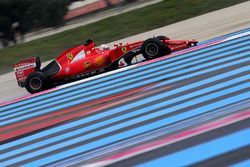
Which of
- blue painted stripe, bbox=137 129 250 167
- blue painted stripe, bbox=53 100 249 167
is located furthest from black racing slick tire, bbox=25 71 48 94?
blue painted stripe, bbox=137 129 250 167

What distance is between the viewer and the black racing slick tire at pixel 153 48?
10.5 m

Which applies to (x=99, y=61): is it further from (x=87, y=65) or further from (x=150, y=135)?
(x=150, y=135)

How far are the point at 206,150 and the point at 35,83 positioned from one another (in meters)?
6.86

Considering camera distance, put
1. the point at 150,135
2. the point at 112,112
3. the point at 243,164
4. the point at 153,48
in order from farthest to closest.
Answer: the point at 153,48
the point at 112,112
the point at 150,135
the point at 243,164

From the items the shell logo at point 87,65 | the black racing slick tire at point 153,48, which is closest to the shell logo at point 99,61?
the shell logo at point 87,65

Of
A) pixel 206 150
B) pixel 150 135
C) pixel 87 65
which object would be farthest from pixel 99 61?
pixel 206 150

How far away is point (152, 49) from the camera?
10711 mm

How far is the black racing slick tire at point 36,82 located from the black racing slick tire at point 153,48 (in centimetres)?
237

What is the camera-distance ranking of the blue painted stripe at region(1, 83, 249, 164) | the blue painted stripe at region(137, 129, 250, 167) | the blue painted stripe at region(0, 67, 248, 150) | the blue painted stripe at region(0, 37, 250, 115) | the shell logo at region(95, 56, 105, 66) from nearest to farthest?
the blue painted stripe at region(137, 129, 250, 167) → the blue painted stripe at region(1, 83, 249, 164) → the blue painted stripe at region(0, 67, 248, 150) → the blue painted stripe at region(0, 37, 250, 115) → the shell logo at region(95, 56, 105, 66)

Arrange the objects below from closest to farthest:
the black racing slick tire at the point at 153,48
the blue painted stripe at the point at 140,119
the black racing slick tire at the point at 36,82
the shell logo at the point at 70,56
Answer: the blue painted stripe at the point at 140,119
the black racing slick tire at the point at 153,48
the shell logo at the point at 70,56
the black racing slick tire at the point at 36,82

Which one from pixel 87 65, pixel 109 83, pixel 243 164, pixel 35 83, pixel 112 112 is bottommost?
pixel 243 164

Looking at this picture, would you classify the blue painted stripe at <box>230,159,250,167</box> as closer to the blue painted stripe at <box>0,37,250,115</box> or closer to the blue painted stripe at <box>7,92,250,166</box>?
the blue painted stripe at <box>7,92,250,166</box>

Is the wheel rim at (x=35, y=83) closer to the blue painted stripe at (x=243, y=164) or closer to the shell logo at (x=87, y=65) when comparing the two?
the shell logo at (x=87, y=65)

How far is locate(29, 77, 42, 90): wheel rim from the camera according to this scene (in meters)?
11.0
